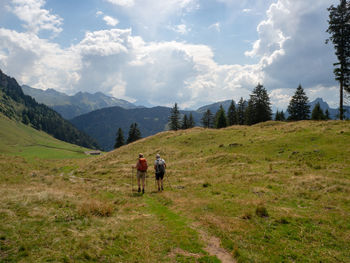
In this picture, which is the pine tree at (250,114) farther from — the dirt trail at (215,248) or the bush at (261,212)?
the dirt trail at (215,248)

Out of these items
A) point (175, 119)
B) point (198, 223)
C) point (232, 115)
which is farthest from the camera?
point (232, 115)

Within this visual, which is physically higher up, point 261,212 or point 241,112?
point 241,112

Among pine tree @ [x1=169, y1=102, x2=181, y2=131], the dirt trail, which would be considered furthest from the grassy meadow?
pine tree @ [x1=169, y1=102, x2=181, y2=131]

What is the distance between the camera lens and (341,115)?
115 ft

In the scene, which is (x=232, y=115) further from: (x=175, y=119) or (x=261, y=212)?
(x=261, y=212)

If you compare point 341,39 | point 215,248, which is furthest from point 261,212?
point 341,39

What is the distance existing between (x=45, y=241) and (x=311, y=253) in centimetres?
931

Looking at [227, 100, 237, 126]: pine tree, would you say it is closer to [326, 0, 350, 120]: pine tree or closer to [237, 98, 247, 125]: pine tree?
[237, 98, 247, 125]: pine tree

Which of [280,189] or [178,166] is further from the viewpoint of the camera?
[178,166]

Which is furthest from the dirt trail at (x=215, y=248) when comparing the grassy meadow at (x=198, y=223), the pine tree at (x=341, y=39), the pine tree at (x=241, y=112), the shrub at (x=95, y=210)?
the pine tree at (x=241, y=112)

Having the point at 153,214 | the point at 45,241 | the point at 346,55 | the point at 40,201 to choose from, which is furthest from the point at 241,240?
the point at 346,55

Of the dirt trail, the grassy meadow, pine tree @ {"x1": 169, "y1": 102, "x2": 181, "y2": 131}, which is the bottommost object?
the dirt trail

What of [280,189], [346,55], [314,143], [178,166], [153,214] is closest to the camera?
[153,214]

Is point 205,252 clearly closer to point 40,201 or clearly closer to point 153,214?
point 153,214
